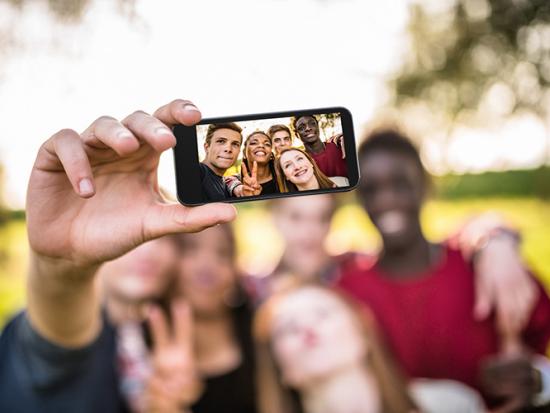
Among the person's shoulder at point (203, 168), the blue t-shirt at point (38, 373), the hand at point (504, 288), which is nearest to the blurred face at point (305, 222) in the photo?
the hand at point (504, 288)

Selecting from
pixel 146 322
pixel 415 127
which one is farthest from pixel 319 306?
pixel 415 127

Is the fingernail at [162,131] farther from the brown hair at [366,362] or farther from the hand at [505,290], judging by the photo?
the hand at [505,290]

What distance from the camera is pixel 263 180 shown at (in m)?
1.54

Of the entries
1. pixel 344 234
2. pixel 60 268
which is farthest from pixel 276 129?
pixel 344 234

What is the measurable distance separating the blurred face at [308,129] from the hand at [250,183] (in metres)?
0.15

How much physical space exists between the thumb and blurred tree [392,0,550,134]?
3983mm

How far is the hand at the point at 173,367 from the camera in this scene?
3.04 metres

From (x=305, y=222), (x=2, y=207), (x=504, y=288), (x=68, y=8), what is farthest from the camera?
(x=2, y=207)

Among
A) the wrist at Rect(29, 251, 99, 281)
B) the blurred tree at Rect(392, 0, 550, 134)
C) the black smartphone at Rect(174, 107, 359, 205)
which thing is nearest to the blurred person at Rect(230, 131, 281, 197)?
the black smartphone at Rect(174, 107, 359, 205)

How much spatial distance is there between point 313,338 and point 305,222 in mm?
633

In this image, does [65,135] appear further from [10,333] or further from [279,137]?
[10,333]

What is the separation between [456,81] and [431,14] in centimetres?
113

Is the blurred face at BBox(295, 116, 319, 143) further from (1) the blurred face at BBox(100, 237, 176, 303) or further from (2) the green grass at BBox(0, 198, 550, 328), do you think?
(2) the green grass at BBox(0, 198, 550, 328)

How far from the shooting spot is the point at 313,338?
309 cm
